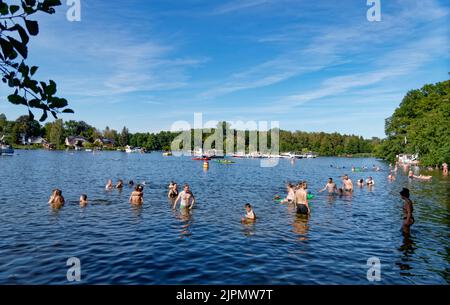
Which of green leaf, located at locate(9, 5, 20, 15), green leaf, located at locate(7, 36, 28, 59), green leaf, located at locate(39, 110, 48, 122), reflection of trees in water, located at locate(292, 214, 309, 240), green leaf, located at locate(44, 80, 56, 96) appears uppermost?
green leaf, located at locate(9, 5, 20, 15)

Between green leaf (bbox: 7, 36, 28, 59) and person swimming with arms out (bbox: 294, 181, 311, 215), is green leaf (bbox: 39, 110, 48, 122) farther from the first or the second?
person swimming with arms out (bbox: 294, 181, 311, 215)

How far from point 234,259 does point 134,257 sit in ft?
14.4

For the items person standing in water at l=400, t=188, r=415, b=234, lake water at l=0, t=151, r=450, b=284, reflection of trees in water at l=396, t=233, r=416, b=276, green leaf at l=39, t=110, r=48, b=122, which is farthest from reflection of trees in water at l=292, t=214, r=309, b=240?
green leaf at l=39, t=110, r=48, b=122

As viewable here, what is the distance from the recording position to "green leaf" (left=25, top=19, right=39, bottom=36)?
412cm

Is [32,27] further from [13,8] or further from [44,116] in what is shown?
[44,116]

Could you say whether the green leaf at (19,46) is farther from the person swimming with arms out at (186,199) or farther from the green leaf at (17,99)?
the person swimming with arms out at (186,199)

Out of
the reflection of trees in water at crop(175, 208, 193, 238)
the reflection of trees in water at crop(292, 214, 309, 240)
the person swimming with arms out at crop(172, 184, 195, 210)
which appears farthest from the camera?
the person swimming with arms out at crop(172, 184, 195, 210)

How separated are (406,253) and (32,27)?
16.6 metres

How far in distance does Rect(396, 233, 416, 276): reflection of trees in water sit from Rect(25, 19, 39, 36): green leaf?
14037mm

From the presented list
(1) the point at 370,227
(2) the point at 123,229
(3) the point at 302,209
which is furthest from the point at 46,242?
(1) the point at 370,227

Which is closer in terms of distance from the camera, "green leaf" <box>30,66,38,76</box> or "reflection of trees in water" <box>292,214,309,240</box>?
"green leaf" <box>30,66,38,76</box>

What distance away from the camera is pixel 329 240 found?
17297mm

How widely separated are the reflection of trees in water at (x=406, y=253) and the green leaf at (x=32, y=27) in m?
14.0

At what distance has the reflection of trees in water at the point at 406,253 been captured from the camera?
43.5ft
